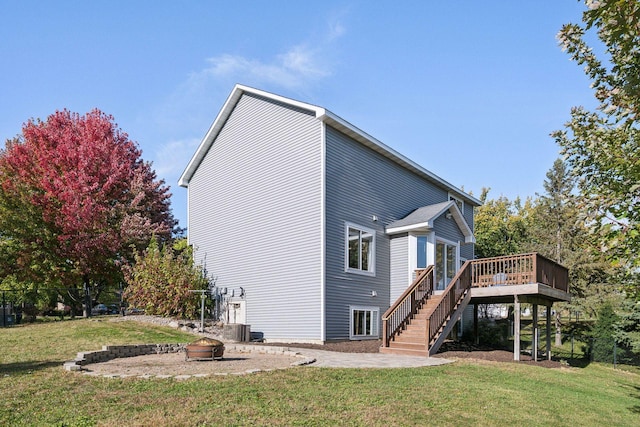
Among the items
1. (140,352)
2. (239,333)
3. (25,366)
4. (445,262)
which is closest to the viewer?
(25,366)

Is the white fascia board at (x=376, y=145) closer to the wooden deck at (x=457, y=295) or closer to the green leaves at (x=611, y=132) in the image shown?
the wooden deck at (x=457, y=295)

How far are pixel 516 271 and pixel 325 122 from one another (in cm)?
760

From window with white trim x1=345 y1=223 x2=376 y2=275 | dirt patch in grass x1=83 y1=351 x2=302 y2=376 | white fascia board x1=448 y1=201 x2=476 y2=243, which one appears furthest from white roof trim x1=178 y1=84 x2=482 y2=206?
dirt patch in grass x1=83 y1=351 x2=302 y2=376

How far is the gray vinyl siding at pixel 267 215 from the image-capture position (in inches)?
608

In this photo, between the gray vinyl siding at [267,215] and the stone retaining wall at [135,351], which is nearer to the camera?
the stone retaining wall at [135,351]

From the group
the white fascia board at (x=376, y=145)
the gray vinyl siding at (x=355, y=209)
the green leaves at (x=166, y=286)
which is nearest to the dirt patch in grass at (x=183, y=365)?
the gray vinyl siding at (x=355, y=209)

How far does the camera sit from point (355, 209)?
54.2 ft

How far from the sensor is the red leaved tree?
21.1 meters

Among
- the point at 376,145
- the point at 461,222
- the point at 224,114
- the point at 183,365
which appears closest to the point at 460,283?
the point at 461,222

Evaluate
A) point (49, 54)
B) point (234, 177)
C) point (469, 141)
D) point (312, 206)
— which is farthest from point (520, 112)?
point (49, 54)

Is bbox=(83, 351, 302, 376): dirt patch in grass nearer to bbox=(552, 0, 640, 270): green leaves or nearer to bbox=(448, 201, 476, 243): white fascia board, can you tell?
bbox=(552, 0, 640, 270): green leaves

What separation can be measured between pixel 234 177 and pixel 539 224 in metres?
26.2

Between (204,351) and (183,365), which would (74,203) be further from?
(183,365)

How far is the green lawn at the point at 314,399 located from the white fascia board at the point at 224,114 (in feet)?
30.7
